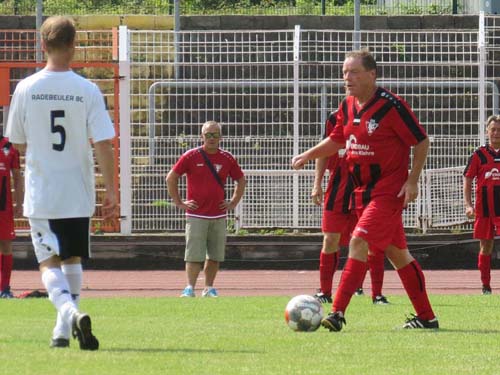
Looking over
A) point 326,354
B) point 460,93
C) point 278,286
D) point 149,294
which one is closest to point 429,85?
point 460,93

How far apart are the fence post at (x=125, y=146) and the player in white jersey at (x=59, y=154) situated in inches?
512

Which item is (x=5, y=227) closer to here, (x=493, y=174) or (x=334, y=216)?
(x=334, y=216)

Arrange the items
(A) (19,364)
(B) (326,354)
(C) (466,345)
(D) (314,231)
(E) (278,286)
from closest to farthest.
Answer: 1. (A) (19,364)
2. (B) (326,354)
3. (C) (466,345)
4. (E) (278,286)
5. (D) (314,231)

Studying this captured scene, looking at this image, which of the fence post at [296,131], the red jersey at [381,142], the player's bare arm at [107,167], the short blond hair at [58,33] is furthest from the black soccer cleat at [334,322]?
the fence post at [296,131]

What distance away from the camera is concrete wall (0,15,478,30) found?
1188 inches

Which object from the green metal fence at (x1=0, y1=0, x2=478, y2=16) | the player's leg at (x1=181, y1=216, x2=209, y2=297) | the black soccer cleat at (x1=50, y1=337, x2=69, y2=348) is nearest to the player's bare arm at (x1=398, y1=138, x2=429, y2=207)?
the black soccer cleat at (x1=50, y1=337, x2=69, y2=348)

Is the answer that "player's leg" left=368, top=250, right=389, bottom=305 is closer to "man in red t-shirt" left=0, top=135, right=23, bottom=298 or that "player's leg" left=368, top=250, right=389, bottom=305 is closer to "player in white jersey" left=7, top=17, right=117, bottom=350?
"man in red t-shirt" left=0, top=135, right=23, bottom=298

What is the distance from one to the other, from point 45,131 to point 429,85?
1473 centimetres

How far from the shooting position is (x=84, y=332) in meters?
8.53

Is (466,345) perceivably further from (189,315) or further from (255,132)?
(255,132)

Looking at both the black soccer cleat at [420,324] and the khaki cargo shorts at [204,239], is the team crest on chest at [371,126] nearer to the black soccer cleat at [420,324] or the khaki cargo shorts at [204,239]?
the black soccer cleat at [420,324]

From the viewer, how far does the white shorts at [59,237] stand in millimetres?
8914

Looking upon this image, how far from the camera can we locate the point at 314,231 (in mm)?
22516

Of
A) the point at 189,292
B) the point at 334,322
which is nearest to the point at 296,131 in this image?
the point at 189,292
